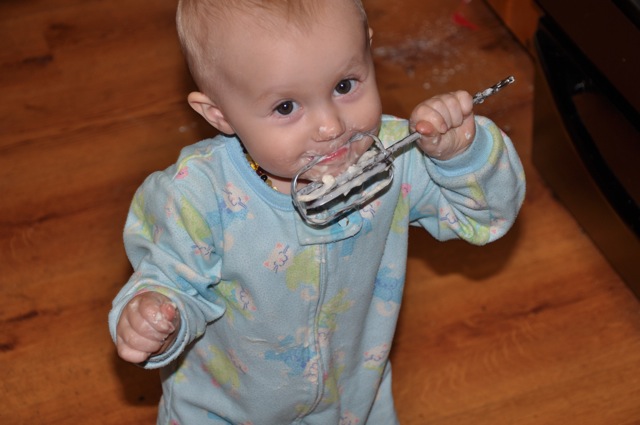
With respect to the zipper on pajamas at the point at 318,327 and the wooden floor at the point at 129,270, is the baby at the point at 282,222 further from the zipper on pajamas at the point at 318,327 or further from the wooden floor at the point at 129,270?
the wooden floor at the point at 129,270

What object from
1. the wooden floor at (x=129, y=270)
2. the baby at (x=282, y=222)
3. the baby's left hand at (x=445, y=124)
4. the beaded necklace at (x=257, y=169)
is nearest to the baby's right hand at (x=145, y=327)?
the baby at (x=282, y=222)

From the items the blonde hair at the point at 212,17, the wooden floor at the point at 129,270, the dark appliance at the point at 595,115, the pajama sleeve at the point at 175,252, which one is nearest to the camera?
the blonde hair at the point at 212,17

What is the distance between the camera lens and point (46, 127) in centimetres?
179

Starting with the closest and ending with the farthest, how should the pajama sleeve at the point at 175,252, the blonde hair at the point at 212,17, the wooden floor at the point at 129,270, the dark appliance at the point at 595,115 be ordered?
1. the blonde hair at the point at 212,17
2. the pajama sleeve at the point at 175,252
3. the dark appliance at the point at 595,115
4. the wooden floor at the point at 129,270

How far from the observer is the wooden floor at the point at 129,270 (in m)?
1.42

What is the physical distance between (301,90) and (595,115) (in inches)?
25.9

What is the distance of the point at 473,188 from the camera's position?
1005mm

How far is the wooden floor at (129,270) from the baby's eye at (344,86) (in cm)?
62

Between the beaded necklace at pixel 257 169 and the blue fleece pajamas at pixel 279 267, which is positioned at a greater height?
the beaded necklace at pixel 257 169

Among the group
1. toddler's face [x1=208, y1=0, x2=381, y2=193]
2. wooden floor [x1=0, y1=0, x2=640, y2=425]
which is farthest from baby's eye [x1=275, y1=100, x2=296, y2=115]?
wooden floor [x1=0, y1=0, x2=640, y2=425]

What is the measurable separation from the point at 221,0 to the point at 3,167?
3.09ft

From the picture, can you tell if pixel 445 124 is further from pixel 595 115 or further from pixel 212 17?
pixel 595 115

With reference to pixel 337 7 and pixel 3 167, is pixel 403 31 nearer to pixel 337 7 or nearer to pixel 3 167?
pixel 3 167

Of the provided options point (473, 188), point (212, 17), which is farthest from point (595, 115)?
point (212, 17)
